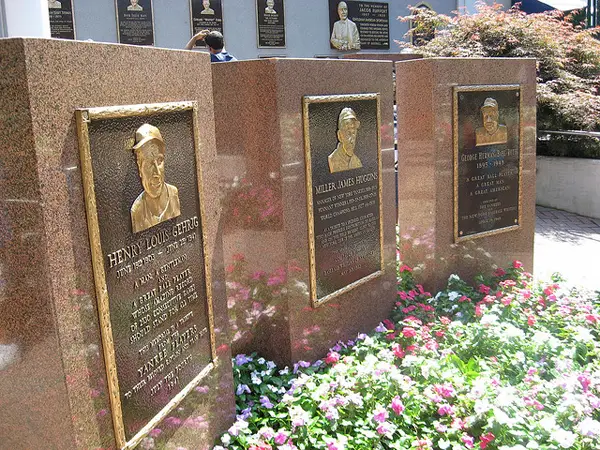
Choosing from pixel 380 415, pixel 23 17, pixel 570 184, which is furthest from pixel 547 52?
pixel 380 415

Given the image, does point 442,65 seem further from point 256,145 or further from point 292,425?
point 292,425

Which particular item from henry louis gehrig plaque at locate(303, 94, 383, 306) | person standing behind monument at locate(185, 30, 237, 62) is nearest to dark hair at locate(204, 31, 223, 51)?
person standing behind monument at locate(185, 30, 237, 62)

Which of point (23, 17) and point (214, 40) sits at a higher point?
point (23, 17)

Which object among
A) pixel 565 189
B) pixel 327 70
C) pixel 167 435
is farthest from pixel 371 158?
pixel 565 189

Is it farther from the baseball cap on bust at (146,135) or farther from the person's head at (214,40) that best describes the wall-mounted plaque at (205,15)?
the baseball cap on bust at (146,135)

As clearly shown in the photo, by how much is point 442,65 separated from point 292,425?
2.86 meters

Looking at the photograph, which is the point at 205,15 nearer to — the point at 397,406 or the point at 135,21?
the point at 135,21

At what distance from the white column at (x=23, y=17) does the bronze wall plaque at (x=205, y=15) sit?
7.21 m

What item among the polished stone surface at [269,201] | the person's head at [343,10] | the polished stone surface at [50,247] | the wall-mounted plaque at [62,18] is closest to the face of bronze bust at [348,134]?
the polished stone surface at [269,201]

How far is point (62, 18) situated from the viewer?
472 inches

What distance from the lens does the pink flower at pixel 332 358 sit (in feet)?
12.6

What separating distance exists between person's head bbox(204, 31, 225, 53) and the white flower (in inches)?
201

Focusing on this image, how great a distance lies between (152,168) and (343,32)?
13506 millimetres

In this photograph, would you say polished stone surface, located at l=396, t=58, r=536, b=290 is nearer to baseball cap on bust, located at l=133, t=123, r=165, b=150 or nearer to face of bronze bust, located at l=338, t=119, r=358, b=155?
face of bronze bust, located at l=338, t=119, r=358, b=155
